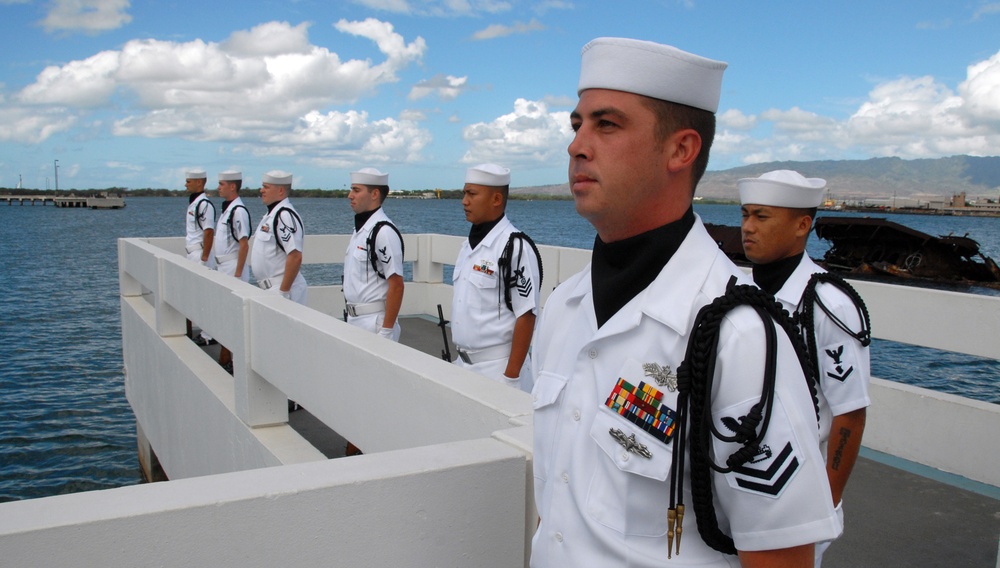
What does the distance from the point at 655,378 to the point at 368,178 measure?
5.66 m

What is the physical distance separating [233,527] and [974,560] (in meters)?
4.05

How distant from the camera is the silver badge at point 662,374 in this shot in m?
1.48

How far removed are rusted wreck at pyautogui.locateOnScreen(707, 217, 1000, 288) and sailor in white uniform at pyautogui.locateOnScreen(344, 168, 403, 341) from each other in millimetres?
36308

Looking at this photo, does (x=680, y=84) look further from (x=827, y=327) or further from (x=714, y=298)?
(x=827, y=327)

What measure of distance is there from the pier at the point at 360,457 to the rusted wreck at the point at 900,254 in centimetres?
3574

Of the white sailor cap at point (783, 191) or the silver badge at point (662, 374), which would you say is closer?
the silver badge at point (662, 374)

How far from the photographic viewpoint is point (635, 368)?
5.03ft

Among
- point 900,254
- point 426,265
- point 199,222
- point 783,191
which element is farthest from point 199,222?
point 900,254

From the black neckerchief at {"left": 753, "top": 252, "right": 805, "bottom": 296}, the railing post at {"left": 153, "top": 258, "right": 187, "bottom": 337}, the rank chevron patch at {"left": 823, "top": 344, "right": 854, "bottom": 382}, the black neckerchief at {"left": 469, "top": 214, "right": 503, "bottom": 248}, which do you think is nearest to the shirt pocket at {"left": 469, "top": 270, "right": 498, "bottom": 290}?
the black neckerchief at {"left": 469, "top": 214, "right": 503, "bottom": 248}

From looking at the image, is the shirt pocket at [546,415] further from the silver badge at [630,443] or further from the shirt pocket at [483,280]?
the shirt pocket at [483,280]

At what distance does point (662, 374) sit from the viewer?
1.50 metres

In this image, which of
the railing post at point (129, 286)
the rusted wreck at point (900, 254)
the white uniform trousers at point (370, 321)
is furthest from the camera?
the rusted wreck at point (900, 254)

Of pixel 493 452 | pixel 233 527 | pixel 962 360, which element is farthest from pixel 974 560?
pixel 962 360

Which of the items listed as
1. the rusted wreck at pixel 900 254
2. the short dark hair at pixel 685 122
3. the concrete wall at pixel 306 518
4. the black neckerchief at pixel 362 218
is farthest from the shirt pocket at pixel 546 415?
the rusted wreck at pixel 900 254
